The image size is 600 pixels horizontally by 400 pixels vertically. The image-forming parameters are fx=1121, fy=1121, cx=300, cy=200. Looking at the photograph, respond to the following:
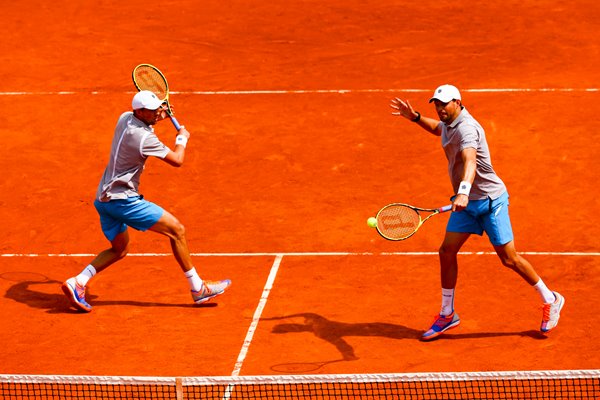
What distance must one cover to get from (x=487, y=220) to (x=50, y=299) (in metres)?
4.78

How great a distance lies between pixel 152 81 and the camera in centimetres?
1212

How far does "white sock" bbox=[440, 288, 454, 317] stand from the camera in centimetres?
1062

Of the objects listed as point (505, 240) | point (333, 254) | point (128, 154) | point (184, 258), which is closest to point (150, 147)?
point (128, 154)

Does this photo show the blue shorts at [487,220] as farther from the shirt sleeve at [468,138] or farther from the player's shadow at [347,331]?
the player's shadow at [347,331]

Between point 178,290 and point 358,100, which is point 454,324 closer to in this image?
point 178,290

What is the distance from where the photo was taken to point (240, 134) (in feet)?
52.9

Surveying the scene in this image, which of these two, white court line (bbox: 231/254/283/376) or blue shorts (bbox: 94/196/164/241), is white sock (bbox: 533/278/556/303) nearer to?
white court line (bbox: 231/254/283/376)

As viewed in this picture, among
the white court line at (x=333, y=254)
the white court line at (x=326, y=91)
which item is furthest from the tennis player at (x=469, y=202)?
the white court line at (x=326, y=91)

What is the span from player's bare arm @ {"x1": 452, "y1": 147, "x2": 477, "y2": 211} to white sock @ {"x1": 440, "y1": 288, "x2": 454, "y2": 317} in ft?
4.17

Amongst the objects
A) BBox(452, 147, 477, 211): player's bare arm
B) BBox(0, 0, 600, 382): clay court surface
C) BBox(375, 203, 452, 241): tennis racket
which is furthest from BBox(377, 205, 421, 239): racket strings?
BBox(0, 0, 600, 382): clay court surface

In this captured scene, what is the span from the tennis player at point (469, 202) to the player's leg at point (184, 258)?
230 cm

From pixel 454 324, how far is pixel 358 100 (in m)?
6.81

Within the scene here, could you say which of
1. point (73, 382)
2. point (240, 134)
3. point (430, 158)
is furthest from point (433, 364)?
point (240, 134)

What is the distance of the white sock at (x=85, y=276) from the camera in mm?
11391
